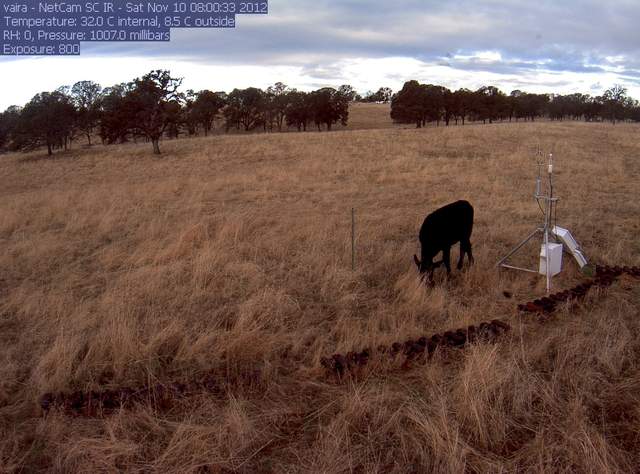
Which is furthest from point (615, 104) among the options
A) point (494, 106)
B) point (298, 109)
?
point (298, 109)

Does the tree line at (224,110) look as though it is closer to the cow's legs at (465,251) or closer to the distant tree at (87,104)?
the distant tree at (87,104)

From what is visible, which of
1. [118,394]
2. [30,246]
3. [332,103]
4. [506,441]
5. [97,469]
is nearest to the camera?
[97,469]

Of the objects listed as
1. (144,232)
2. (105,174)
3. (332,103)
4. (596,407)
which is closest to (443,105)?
(332,103)

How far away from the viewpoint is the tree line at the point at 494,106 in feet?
179

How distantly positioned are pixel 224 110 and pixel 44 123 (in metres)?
24.9

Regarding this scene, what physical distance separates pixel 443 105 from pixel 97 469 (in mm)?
60011

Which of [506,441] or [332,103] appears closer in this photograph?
[506,441]

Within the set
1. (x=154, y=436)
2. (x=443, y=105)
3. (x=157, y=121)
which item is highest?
(x=443, y=105)

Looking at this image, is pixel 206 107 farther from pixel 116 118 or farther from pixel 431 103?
pixel 431 103

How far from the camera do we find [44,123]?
33719 millimetres

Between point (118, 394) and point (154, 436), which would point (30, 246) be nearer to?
point (118, 394)

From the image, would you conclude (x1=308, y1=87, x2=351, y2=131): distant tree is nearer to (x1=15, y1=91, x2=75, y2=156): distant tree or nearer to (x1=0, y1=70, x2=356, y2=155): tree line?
(x1=0, y1=70, x2=356, y2=155): tree line

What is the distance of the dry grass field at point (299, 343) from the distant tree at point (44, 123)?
1000 inches

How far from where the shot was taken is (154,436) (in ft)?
11.8
